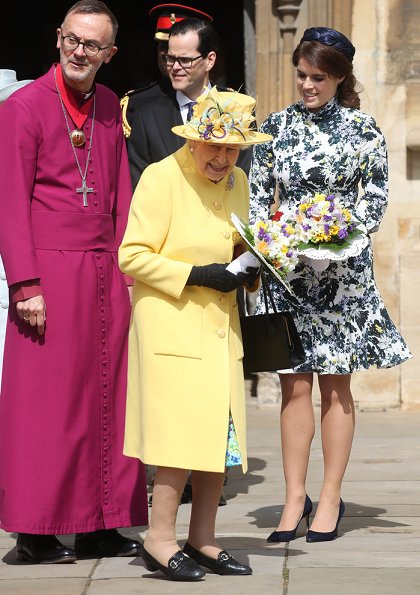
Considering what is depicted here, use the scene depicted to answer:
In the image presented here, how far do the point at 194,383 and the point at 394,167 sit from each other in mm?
4290

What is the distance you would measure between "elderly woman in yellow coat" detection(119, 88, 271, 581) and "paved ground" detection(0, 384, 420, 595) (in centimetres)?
15

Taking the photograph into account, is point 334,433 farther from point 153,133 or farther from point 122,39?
point 122,39

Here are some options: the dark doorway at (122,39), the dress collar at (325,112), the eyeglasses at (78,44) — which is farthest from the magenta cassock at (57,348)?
the dark doorway at (122,39)

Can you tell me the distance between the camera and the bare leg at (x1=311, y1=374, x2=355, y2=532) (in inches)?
230

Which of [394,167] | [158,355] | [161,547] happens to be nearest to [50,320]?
[158,355]

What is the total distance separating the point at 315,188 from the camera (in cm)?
581

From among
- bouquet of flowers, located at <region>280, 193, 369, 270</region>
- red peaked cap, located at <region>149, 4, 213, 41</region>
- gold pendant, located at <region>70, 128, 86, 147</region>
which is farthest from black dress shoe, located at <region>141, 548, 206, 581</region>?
red peaked cap, located at <region>149, 4, 213, 41</region>

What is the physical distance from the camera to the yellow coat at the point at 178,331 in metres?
5.08

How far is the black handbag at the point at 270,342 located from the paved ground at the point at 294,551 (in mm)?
672

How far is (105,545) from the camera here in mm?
5609

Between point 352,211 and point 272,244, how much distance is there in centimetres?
76

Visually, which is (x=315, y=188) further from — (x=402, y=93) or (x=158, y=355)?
(x=402, y=93)

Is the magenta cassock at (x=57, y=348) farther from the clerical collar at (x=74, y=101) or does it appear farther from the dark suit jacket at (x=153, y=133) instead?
the dark suit jacket at (x=153, y=133)

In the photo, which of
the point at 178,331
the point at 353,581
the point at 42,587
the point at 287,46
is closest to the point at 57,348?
the point at 178,331
